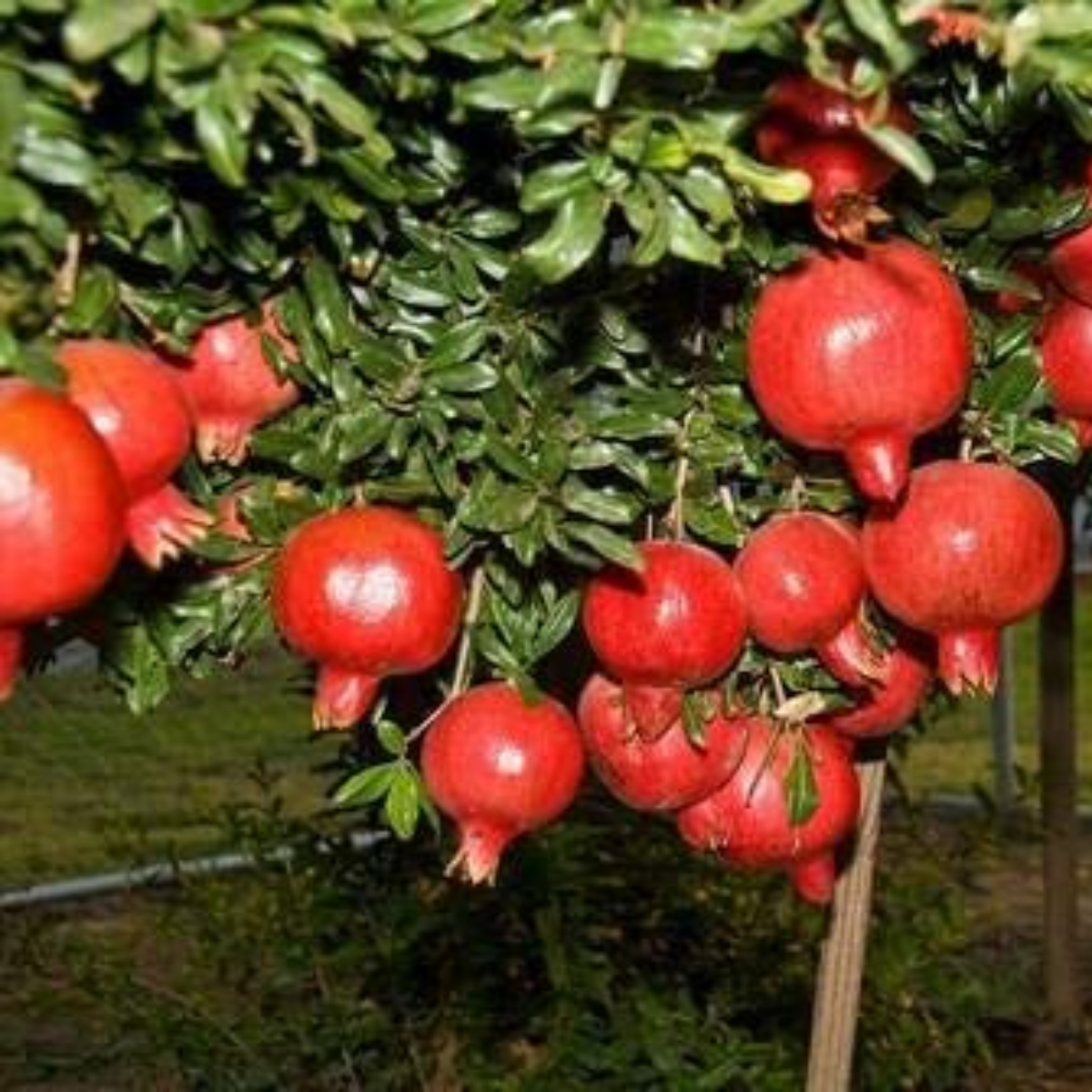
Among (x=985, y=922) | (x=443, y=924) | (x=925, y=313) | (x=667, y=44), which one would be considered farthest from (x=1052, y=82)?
(x=985, y=922)

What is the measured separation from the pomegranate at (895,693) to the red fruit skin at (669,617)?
0.37 ft

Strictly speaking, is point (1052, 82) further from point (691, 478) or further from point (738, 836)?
point (738, 836)

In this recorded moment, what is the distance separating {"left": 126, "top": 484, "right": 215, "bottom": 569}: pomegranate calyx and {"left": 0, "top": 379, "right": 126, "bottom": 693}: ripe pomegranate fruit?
0.08 metres

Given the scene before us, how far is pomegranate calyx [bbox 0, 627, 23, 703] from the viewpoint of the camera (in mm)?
678

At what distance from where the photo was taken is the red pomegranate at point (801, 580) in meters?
0.84

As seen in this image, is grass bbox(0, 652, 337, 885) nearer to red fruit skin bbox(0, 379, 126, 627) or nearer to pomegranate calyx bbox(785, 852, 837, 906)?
pomegranate calyx bbox(785, 852, 837, 906)

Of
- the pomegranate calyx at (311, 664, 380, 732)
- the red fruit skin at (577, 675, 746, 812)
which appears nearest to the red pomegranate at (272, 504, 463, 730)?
the pomegranate calyx at (311, 664, 380, 732)

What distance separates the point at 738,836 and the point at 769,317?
28 centimetres

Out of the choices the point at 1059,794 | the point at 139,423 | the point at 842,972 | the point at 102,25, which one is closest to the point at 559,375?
the point at 139,423

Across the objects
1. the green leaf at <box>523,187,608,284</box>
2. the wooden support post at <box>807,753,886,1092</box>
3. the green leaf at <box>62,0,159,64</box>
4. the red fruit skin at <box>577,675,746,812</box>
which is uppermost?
the green leaf at <box>62,0,159,64</box>

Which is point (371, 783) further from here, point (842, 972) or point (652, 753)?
point (842, 972)

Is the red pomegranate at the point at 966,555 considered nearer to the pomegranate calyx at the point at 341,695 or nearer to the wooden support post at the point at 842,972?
the pomegranate calyx at the point at 341,695

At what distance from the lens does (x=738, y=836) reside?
952 mm

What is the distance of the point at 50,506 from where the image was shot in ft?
1.95
